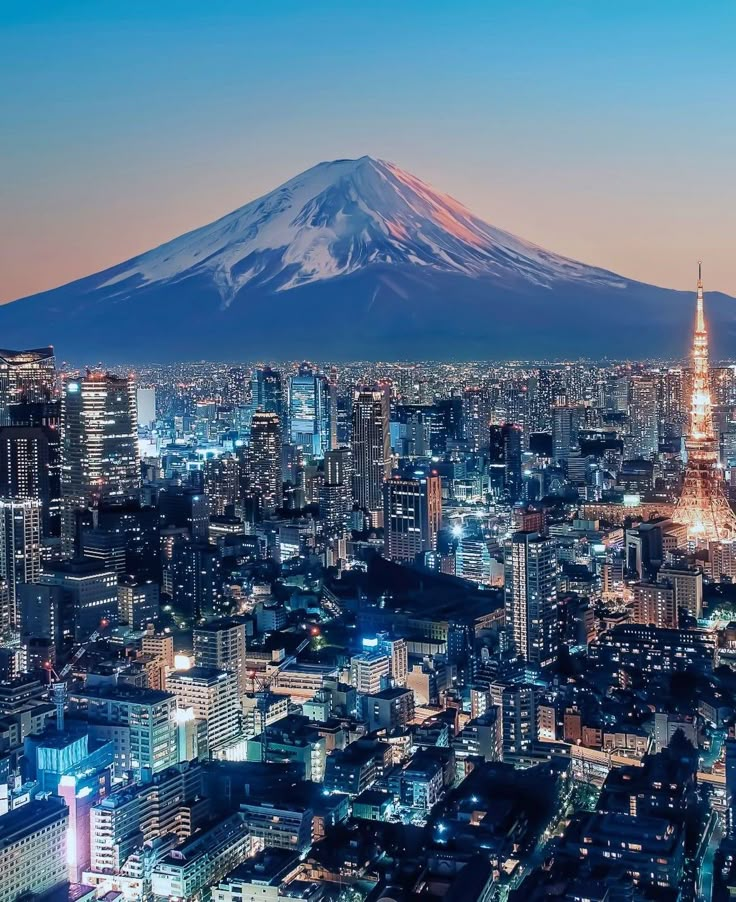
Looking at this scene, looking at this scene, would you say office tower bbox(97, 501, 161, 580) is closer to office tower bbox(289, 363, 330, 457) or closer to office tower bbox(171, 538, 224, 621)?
office tower bbox(171, 538, 224, 621)

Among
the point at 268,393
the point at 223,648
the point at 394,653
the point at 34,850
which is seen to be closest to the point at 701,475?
the point at 394,653

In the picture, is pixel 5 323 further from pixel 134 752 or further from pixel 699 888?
pixel 699 888

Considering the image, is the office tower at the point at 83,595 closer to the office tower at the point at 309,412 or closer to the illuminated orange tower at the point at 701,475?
the illuminated orange tower at the point at 701,475

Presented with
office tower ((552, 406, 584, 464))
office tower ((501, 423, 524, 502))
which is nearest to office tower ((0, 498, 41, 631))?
office tower ((501, 423, 524, 502))

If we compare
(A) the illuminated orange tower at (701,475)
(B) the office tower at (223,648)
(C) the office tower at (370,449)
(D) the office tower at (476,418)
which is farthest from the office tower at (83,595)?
(D) the office tower at (476,418)

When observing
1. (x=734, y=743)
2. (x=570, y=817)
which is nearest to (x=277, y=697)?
(x=570, y=817)

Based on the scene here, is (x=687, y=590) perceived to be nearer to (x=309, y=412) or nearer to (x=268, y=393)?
(x=309, y=412)
